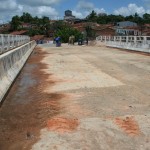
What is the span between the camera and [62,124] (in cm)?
655

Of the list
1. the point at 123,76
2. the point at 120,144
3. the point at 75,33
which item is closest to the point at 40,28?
the point at 75,33

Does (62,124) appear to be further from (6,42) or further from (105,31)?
(105,31)

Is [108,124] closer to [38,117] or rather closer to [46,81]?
[38,117]

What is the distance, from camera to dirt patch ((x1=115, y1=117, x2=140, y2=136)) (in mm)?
6032

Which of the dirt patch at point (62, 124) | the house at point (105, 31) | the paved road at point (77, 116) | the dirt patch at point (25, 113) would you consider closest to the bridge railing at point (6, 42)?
the dirt patch at point (25, 113)

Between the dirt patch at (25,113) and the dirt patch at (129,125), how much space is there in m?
1.35

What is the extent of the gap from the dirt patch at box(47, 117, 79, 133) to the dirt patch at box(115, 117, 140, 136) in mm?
789

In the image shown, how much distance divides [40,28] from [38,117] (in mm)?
116299

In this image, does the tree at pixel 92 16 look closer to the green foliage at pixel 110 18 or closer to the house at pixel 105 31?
the green foliage at pixel 110 18

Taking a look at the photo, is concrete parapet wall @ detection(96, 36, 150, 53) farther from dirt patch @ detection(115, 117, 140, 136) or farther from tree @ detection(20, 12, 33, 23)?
tree @ detection(20, 12, 33, 23)

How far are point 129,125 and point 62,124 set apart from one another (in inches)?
47.1

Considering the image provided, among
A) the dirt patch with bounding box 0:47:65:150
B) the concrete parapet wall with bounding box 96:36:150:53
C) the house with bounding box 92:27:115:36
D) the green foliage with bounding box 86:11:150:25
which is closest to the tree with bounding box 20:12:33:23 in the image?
the green foliage with bounding box 86:11:150:25

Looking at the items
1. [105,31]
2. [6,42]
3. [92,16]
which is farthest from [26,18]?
[6,42]

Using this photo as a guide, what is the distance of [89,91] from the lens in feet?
32.3
